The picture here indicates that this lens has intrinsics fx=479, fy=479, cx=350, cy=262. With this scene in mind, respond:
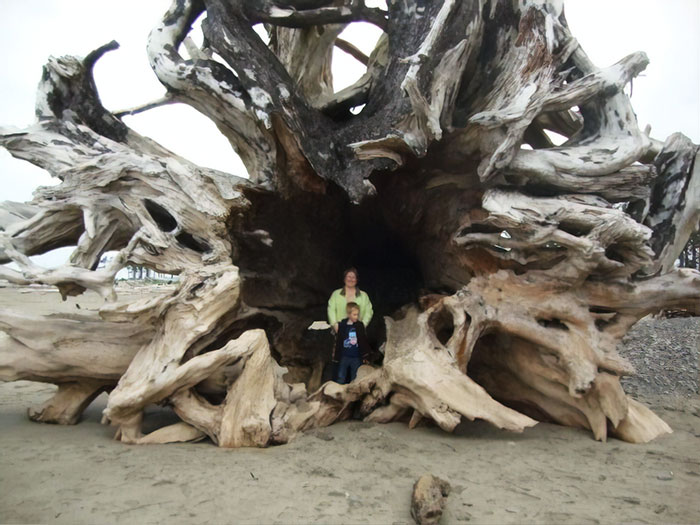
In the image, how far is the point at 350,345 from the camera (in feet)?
13.8

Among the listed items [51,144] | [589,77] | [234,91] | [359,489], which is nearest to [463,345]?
[359,489]

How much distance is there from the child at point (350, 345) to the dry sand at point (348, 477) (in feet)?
2.26

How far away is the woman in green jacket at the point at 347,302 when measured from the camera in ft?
14.1

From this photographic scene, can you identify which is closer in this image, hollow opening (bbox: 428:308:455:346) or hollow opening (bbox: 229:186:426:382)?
hollow opening (bbox: 428:308:455:346)

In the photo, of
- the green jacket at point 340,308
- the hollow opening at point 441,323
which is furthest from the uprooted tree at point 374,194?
the green jacket at point 340,308

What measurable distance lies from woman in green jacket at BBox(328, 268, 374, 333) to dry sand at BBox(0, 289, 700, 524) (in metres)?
1.01

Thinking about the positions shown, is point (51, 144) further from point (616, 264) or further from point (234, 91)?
point (616, 264)

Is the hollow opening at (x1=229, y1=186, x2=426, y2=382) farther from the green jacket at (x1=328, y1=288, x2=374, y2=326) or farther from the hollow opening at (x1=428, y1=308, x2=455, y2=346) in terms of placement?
the hollow opening at (x1=428, y1=308, x2=455, y2=346)

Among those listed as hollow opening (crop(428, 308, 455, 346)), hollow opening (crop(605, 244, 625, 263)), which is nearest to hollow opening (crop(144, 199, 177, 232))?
hollow opening (crop(428, 308, 455, 346))

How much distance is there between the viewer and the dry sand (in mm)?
2164

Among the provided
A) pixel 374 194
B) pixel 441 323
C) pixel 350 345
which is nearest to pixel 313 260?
pixel 350 345

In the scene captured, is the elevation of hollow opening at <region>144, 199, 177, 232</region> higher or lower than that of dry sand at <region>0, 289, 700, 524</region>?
higher

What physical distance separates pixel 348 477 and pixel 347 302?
191 cm

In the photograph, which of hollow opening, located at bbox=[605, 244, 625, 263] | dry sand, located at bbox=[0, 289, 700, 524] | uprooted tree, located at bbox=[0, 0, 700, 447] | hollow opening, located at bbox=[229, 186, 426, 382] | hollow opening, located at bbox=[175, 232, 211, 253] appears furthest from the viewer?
hollow opening, located at bbox=[229, 186, 426, 382]
